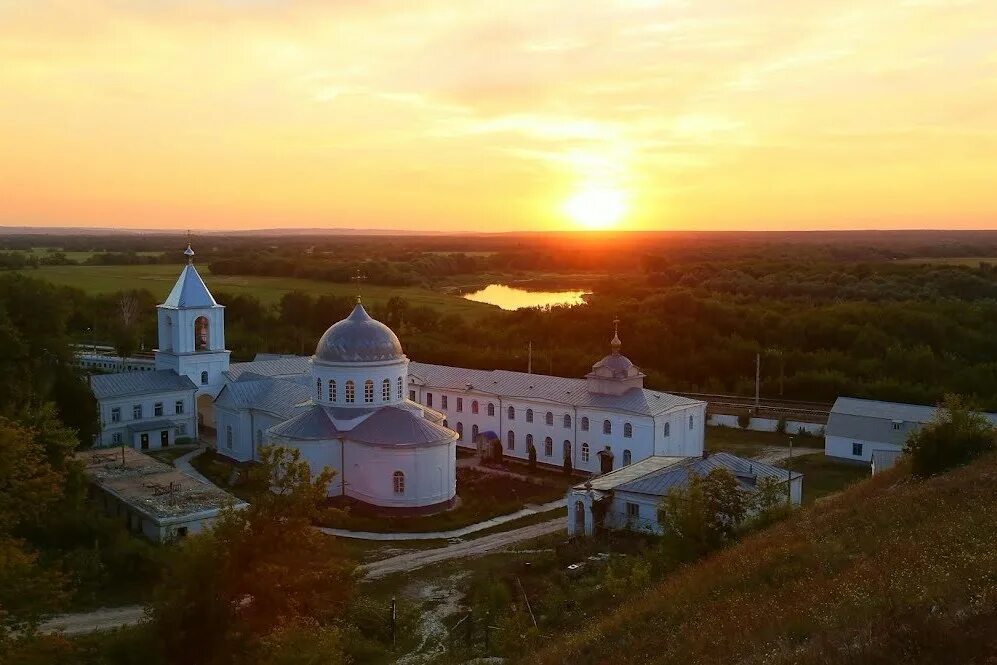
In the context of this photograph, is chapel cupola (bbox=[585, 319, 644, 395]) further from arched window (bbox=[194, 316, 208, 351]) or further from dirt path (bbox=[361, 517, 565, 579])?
arched window (bbox=[194, 316, 208, 351])

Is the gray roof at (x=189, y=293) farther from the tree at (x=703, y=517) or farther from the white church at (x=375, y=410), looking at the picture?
the tree at (x=703, y=517)

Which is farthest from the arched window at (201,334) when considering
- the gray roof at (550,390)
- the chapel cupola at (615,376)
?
the chapel cupola at (615,376)

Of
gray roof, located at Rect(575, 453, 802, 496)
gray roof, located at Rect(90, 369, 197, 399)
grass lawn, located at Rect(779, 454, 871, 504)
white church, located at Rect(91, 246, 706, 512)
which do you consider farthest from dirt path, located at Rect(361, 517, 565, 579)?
gray roof, located at Rect(90, 369, 197, 399)

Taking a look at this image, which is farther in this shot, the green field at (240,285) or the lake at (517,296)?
the lake at (517,296)

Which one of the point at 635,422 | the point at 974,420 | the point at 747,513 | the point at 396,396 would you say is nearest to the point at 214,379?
the point at 396,396

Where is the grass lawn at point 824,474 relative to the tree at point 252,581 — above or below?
below

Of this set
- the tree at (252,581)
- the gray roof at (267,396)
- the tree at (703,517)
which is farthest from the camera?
the gray roof at (267,396)

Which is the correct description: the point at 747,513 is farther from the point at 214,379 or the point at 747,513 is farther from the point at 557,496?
the point at 214,379

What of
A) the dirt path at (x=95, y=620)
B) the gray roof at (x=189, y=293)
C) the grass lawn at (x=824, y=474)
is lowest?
the grass lawn at (x=824, y=474)
